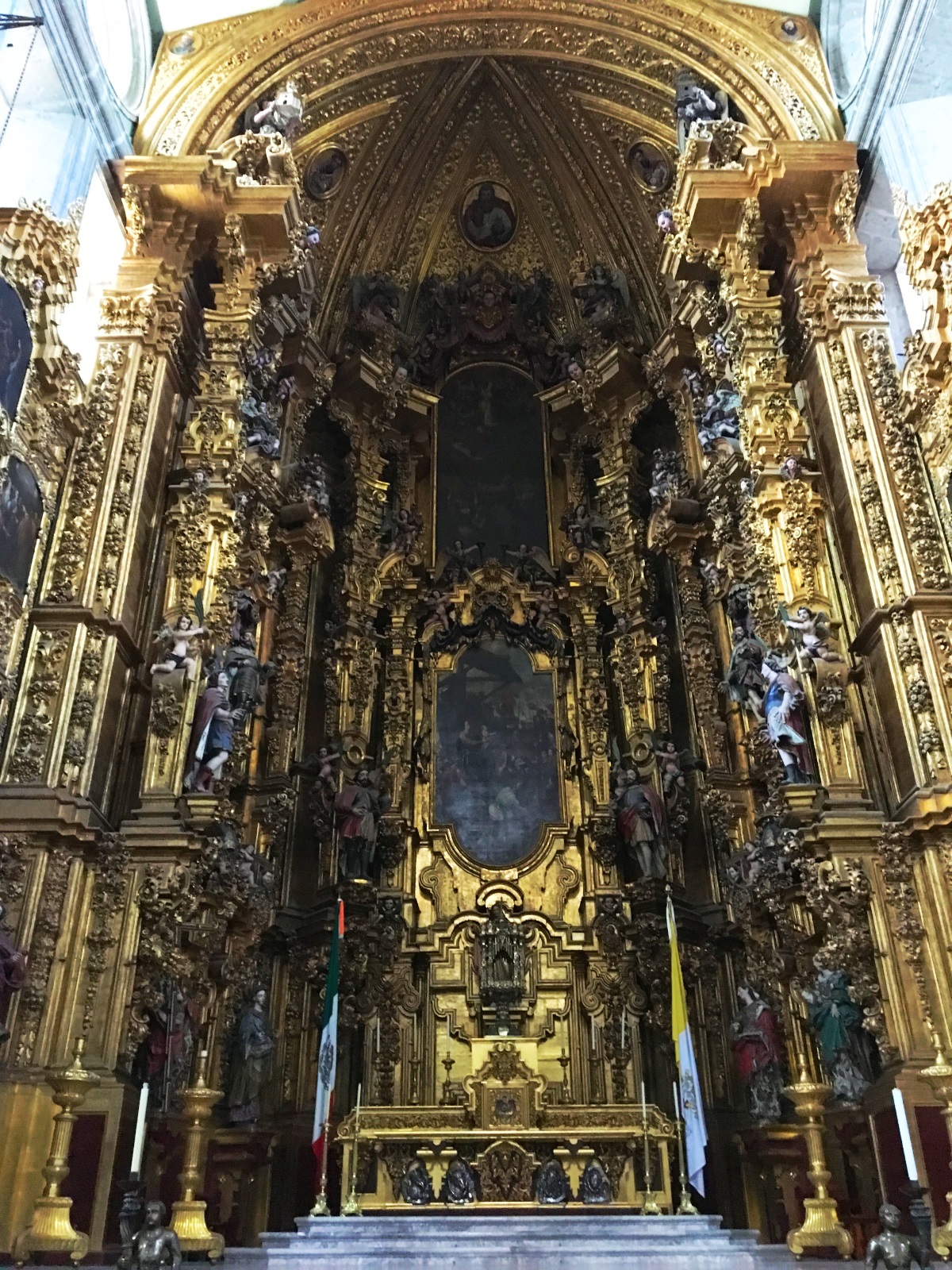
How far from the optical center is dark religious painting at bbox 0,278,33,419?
955 centimetres

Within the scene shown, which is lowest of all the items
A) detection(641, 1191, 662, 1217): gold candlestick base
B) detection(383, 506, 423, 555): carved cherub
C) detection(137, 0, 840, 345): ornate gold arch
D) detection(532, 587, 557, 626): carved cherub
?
detection(641, 1191, 662, 1217): gold candlestick base

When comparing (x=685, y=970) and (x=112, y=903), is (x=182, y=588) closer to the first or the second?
(x=112, y=903)

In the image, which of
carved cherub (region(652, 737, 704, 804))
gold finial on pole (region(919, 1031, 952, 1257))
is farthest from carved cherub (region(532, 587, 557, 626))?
gold finial on pole (region(919, 1031, 952, 1257))

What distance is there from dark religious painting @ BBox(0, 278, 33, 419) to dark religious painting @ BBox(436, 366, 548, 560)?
8.30 meters

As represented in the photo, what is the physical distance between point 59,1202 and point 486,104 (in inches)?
658

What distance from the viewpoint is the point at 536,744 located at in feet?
51.4

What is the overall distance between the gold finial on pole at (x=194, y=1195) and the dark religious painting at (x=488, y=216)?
14780 millimetres

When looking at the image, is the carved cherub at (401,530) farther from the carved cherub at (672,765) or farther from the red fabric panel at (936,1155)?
the red fabric panel at (936,1155)

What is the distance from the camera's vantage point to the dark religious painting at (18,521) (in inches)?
376

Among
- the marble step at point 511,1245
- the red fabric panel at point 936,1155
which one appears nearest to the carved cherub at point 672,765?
the red fabric panel at point 936,1155

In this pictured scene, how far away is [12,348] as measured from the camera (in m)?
9.70

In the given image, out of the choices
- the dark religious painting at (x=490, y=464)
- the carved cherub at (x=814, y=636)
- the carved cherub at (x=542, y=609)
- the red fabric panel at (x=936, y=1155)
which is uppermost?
the dark religious painting at (x=490, y=464)

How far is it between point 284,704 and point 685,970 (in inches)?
240

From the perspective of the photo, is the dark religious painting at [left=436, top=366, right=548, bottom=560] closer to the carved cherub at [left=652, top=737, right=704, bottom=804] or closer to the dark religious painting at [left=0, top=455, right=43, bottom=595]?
the carved cherub at [left=652, top=737, right=704, bottom=804]
